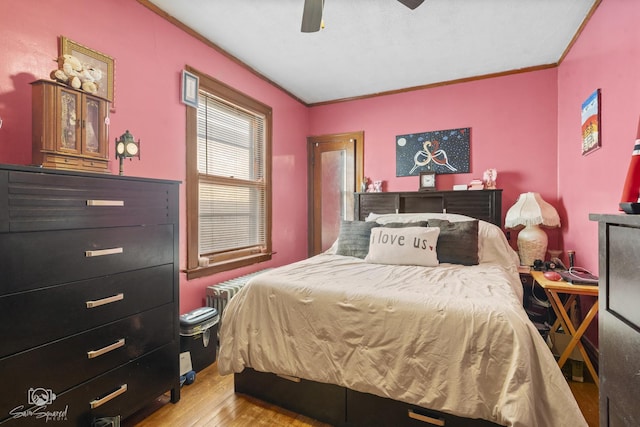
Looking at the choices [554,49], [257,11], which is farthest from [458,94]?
[257,11]

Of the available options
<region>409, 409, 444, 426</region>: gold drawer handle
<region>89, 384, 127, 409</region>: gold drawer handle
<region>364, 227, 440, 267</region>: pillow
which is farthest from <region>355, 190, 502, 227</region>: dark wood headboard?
<region>89, 384, 127, 409</region>: gold drawer handle

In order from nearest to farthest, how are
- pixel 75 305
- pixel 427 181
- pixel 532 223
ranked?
pixel 75 305
pixel 532 223
pixel 427 181

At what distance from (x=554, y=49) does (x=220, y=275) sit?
363 centimetres

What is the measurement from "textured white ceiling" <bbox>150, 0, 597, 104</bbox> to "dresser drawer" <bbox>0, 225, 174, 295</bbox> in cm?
172

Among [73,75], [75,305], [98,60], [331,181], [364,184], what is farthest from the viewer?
[331,181]

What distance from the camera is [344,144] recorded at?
4.05 metres

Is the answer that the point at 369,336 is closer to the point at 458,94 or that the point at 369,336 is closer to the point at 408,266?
the point at 408,266

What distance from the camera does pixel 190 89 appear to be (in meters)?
2.49

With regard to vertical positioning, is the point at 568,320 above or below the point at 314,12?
below

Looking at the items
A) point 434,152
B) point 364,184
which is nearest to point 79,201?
point 364,184

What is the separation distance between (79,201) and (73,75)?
702 mm

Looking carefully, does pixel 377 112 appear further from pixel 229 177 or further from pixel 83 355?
pixel 83 355

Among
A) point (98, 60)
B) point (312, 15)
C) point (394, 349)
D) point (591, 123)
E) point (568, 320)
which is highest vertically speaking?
point (312, 15)

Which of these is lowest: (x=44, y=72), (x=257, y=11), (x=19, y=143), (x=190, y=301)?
(x=190, y=301)
